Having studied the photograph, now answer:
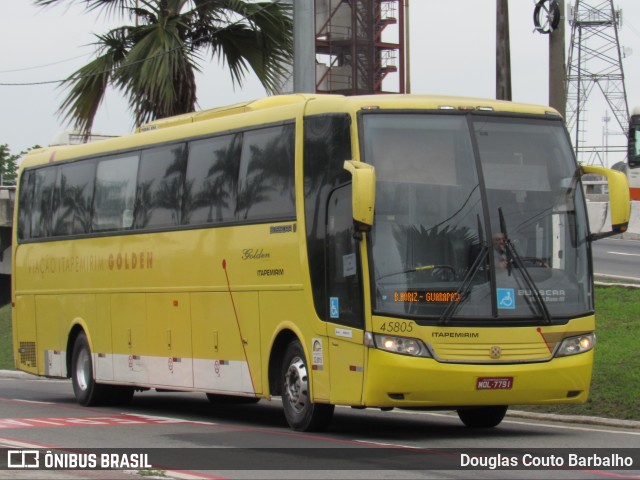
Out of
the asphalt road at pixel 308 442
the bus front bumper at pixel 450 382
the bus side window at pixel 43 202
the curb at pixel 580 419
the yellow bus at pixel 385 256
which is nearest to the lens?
the asphalt road at pixel 308 442

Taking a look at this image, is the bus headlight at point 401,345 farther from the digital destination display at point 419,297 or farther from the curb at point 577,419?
the curb at point 577,419

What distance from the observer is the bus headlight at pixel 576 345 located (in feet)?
43.5

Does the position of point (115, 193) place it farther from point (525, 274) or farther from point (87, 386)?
point (525, 274)

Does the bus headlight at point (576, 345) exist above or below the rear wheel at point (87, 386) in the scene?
above

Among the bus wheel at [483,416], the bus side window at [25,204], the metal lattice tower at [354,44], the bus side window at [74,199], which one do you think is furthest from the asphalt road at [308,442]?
the metal lattice tower at [354,44]

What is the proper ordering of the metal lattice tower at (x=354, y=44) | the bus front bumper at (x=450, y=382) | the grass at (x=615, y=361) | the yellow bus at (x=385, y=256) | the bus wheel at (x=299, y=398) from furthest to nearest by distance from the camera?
the metal lattice tower at (x=354, y=44) → the grass at (x=615, y=361) → the bus wheel at (x=299, y=398) → the yellow bus at (x=385, y=256) → the bus front bumper at (x=450, y=382)

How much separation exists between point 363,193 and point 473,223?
1320 millimetres

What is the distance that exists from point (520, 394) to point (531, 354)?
0.41 m

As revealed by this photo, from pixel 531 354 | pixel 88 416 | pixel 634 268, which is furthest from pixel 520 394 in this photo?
pixel 634 268

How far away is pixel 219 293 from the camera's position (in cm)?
1598

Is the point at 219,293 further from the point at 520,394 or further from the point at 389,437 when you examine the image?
the point at 520,394

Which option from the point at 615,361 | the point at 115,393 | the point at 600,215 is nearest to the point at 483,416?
the point at 615,361

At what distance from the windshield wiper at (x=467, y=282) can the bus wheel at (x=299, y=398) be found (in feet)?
6.30

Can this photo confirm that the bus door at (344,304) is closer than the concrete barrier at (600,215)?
Yes
